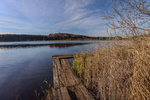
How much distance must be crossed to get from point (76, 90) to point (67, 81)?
2.33 ft

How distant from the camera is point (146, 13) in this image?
4078 mm

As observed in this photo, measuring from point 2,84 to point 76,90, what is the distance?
4.31m

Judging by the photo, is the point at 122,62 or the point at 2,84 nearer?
the point at 122,62

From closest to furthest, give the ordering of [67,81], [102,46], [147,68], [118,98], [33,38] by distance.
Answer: [147,68] → [118,98] → [67,81] → [102,46] → [33,38]

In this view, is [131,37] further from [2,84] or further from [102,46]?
[2,84]

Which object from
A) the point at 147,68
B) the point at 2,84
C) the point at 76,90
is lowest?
the point at 2,84

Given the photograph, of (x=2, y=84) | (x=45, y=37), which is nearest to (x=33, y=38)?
(x=45, y=37)

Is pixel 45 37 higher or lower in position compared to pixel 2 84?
higher

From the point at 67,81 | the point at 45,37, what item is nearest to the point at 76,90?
the point at 67,81

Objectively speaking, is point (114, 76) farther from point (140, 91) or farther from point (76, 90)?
point (76, 90)

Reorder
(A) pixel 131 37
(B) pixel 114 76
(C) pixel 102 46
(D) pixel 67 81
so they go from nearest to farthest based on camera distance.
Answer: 1. (B) pixel 114 76
2. (A) pixel 131 37
3. (D) pixel 67 81
4. (C) pixel 102 46

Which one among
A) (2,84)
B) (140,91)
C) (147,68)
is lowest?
(2,84)

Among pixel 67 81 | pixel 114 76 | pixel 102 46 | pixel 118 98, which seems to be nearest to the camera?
pixel 118 98

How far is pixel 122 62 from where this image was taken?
2209mm
